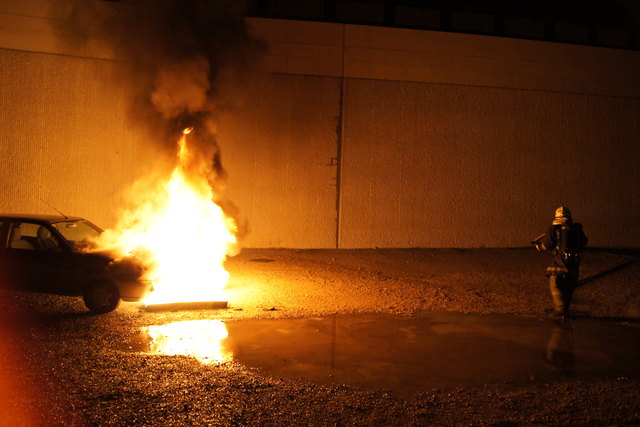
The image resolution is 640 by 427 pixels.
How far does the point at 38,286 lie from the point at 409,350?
498 centimetres

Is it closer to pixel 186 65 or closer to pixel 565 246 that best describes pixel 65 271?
pixel 186 65

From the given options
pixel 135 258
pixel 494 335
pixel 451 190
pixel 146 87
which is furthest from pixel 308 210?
pixel 494 335

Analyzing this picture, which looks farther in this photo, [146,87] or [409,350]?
[146,87]

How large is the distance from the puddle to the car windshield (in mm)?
2422

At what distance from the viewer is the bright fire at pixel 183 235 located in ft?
27.0

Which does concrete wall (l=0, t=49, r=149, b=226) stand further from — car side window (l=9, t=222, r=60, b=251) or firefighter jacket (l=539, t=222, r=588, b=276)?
firefighter jacket (l=539, t=222, r=588, b=276)

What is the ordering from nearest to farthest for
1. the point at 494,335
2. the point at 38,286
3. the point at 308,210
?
the point at 494,335 < the point at 38,286 < the point at 308,210

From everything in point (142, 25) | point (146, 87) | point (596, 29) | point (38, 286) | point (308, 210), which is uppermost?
point (596, 29)

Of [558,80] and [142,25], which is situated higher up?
[558,80]

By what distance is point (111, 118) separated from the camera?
12.9 m

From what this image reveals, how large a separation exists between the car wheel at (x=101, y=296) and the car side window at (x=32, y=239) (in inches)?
37.3

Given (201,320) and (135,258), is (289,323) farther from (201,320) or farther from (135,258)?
(135,258)

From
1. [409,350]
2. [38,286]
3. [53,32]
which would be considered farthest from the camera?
[53,32]

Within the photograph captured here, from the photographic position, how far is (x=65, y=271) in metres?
7.49
